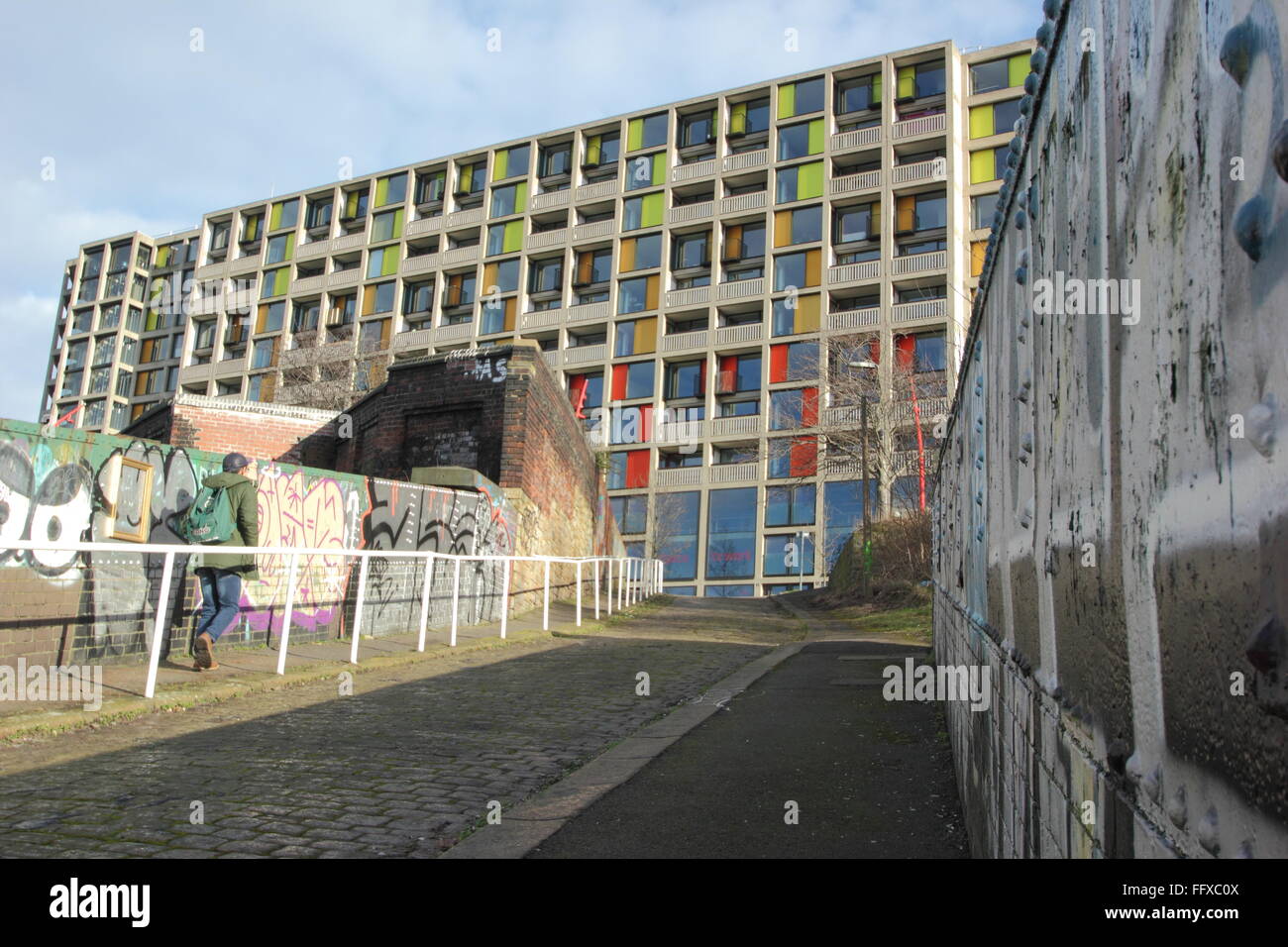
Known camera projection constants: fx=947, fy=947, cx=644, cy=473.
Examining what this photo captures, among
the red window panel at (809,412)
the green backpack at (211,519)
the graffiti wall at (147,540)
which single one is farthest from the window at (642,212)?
the green backpack at (211,519)

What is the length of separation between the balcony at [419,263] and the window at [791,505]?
1007 inches

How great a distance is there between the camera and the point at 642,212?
5100cm

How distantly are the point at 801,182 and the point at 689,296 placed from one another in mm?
7938

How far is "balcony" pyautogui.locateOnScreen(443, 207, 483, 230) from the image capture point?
5567 centimetres

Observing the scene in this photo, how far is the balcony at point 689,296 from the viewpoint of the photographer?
48250 mm

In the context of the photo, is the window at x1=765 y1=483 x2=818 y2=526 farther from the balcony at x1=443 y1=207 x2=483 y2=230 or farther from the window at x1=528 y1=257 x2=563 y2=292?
the balcony at x1=443 y1=207 x2=483 y2=230

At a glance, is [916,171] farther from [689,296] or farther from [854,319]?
[689,296]

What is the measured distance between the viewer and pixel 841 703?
7.39 metres

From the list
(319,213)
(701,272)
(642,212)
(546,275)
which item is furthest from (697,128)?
(319,213)

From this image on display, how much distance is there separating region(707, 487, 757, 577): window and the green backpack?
3662 centimetres

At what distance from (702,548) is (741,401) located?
7.66 metres

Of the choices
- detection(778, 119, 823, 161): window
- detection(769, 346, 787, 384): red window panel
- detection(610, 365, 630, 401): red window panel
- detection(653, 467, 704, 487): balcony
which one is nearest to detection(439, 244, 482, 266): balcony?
detection(610, 365, 630, 401): red window panel
